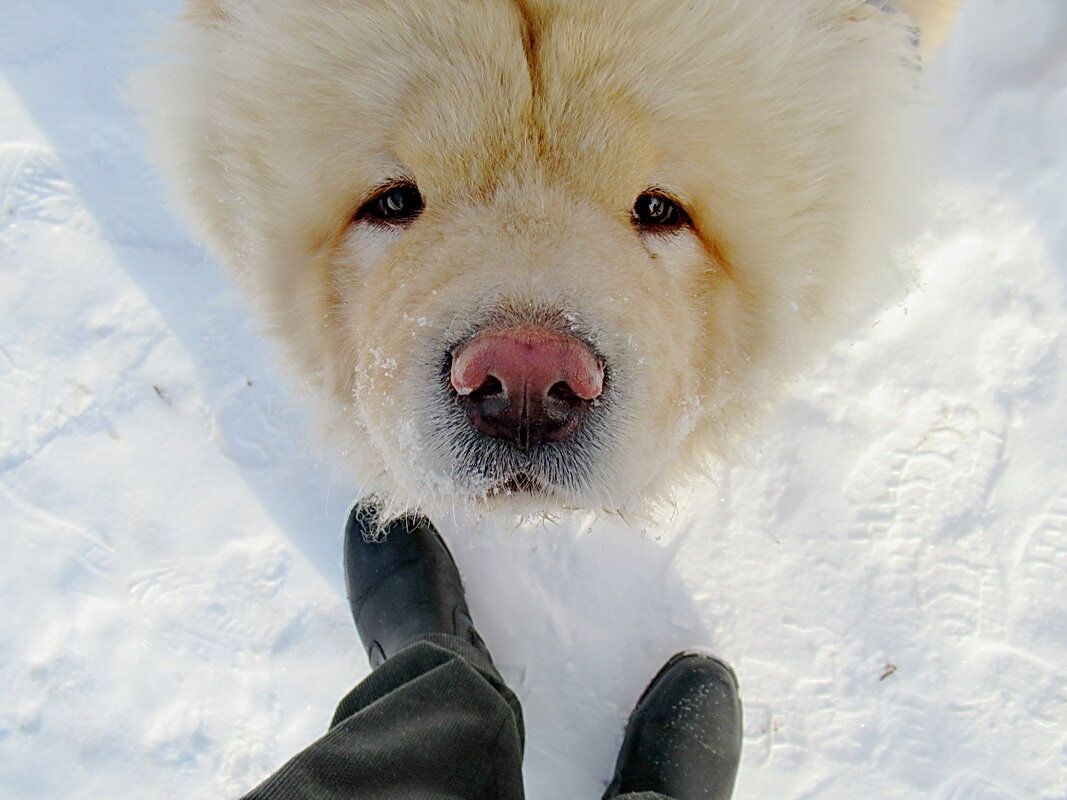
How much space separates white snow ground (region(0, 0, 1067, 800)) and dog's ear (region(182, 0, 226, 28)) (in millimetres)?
1470

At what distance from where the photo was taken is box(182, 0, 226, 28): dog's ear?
79.0 inches

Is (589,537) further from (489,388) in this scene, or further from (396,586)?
(489,388)

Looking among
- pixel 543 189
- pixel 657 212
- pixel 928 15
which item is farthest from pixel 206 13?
pixel 928 15

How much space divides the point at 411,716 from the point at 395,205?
Answer: 1457 mm

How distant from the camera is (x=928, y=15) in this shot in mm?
2123

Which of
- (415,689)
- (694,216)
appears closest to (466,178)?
(694,216)

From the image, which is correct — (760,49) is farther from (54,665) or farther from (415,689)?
(54,665)

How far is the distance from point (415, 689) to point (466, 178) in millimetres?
1524

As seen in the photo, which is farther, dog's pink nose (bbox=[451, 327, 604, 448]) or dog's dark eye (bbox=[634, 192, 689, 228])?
dog's dark eye (bbox=[634, 192, 689, 228])

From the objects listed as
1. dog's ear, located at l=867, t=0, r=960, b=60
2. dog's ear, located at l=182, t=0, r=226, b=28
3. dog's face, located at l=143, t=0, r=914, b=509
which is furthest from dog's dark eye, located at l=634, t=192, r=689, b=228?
dog's ear, located at l=182, t=0, r=226, b=28

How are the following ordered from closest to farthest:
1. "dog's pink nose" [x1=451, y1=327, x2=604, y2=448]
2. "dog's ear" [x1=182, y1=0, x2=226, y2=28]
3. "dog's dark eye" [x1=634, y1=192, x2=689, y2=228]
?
"dog's pink nose" [x1=451, y1=327, x2=604, y2=448]
"dog's dark eye" [x1=634, y1=192, x2=689, y2=228]
"dog's ear" [x1=182, y1=0, x2=226, y2=28]

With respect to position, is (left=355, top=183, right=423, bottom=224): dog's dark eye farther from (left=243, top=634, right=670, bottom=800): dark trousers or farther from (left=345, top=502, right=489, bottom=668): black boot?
(left=345, top=502, right=489, bottom=668): black boot

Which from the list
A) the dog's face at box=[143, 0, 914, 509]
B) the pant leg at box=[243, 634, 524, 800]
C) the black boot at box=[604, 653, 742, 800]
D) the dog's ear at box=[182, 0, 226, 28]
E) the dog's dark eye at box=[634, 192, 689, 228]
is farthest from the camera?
the black boot at box=[604, 653, 742, 800]

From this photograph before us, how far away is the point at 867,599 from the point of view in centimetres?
305
